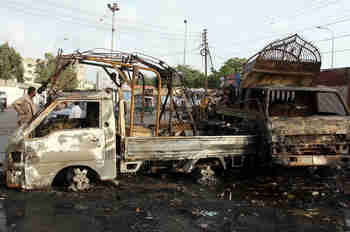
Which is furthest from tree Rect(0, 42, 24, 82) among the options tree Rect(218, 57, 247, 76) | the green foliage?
tree Rect(218, 57, 247, 76)

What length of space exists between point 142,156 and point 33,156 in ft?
5.78

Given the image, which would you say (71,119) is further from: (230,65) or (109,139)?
(230,65)

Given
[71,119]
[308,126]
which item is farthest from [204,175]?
[71,119]

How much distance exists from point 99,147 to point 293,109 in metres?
5.39

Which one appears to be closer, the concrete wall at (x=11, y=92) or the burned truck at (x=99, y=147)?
the burned truck at (x=99, y=147)

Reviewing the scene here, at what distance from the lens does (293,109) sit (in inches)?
299

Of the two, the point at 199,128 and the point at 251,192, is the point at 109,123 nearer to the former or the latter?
the point at 251,192

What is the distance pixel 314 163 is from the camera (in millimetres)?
5320

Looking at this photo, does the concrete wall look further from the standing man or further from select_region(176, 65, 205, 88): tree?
the standing man

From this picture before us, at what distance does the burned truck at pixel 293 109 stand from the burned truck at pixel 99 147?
0.57 m

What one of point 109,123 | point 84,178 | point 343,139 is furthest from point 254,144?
point 84,178

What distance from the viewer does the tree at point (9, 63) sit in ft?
132

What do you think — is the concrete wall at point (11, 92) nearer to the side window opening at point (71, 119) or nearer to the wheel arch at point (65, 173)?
the side window opening at point (71, 119)

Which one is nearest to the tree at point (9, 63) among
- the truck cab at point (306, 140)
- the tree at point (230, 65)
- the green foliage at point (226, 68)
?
the green foliage at point (226, 68)
